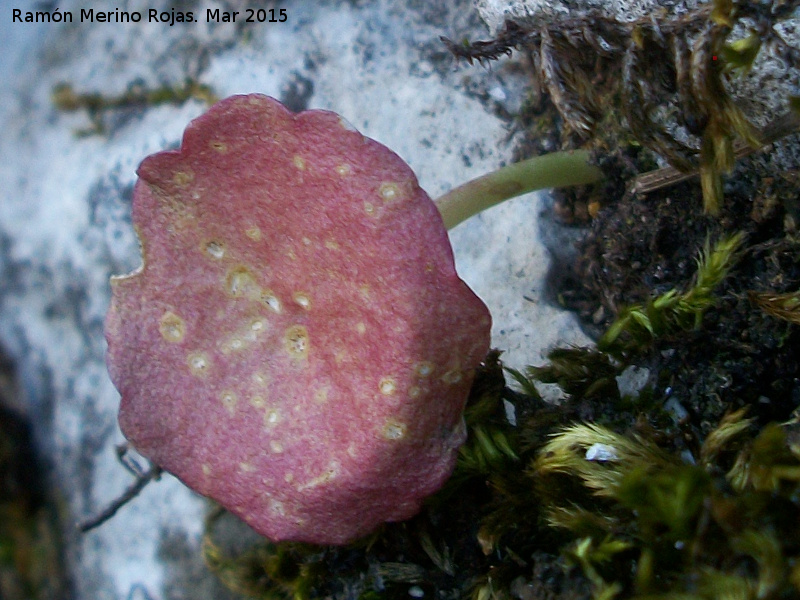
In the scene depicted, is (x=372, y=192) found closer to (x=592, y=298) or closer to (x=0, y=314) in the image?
(x=592, y=298)

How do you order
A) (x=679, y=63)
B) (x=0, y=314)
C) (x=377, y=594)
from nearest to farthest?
(x=679, y=63) < (x=377, y=594) < (x=0, y=314)

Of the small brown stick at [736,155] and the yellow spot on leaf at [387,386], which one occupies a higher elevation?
the small brown stick at [736,155]

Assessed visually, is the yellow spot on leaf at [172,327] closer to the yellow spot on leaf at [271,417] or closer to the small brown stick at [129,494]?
the yellow spot on leaf at [271,417]

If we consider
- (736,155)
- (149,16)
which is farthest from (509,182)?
(149,16)

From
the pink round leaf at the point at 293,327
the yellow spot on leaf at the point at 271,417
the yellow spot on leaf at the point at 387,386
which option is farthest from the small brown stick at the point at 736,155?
the yellow spot on leaf at the point at 271,417

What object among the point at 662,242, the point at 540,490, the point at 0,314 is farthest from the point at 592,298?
the point at 0,314

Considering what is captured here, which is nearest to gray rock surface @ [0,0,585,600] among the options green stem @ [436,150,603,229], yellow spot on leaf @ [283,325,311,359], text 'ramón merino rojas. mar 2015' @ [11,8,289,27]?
text 'ramón merino rojas. mar 2015' @ [11,8,289,27]
